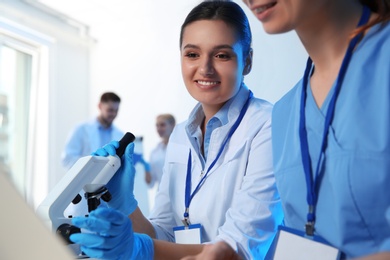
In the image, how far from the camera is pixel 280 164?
3.43 ft

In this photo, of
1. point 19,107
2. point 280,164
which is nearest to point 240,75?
point 280,164

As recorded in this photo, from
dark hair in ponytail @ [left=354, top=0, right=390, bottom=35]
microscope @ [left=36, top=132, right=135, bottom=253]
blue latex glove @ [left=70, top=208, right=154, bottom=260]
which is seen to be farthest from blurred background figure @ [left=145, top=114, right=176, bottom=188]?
dark hair in ponytail @ [left=354, top=0, right=390, bottom=35]

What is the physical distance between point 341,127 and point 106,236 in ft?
1.76

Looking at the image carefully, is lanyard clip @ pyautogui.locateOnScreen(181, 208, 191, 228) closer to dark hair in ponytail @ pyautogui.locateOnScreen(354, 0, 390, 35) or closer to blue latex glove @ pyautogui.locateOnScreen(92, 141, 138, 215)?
blue latex glove @ pyautogui.locateOnScreen(92, 141, 138, 215)

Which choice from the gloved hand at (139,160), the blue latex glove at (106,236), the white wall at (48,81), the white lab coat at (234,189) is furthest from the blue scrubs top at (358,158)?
the white wall at (48,81)

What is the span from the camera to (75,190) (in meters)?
1.01

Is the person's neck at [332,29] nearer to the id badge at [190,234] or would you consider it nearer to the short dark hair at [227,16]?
the short dark hair at [227,16]

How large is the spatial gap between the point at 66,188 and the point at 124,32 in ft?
17.3

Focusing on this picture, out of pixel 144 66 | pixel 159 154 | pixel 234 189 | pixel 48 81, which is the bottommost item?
pixel 234 189

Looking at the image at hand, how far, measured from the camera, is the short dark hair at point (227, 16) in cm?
141

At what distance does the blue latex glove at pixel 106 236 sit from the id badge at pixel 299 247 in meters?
0.34

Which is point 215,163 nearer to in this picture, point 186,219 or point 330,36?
point 186,219

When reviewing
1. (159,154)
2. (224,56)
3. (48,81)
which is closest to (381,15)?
(224,56)

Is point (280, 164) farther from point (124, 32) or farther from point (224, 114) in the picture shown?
point (124, 32)
